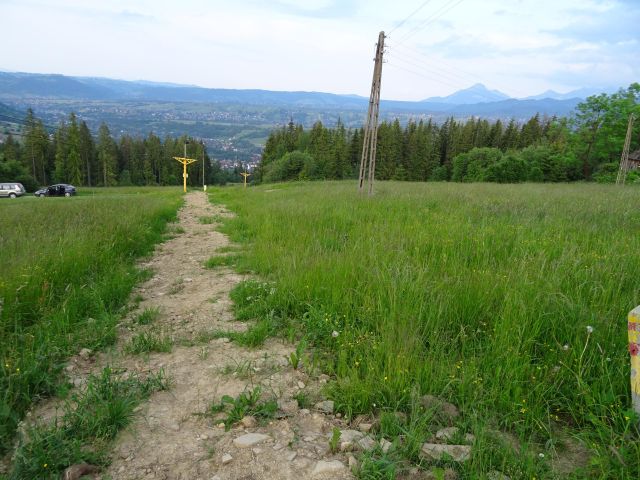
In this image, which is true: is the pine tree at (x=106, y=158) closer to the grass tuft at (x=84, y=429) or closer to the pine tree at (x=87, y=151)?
the pine tree at (x=87, y=151)

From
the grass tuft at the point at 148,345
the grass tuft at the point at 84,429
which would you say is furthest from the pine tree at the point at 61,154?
the grass tuft at the point at 84,429

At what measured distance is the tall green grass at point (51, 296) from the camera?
9.50 feet

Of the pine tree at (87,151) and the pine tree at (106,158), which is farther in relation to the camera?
the pine tree at (106,158)

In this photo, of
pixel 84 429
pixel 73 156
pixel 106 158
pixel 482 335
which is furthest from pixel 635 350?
pixel 106 158

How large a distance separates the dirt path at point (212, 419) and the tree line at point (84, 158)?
69892 millimetres

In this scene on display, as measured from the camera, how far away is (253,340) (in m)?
3.76

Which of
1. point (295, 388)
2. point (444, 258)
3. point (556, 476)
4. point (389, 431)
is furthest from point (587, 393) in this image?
point (444, 258)

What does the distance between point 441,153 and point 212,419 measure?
3349 inches

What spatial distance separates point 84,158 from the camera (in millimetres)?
Result: 75312

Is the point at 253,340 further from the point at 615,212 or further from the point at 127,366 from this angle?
the point at 615,212

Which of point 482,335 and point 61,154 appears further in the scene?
point 61,154

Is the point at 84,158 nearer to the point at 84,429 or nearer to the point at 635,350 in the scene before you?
the point at 84,429

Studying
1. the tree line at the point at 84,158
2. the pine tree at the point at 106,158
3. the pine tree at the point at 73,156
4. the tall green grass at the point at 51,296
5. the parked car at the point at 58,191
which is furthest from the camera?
the pine tree at the point at 106,158

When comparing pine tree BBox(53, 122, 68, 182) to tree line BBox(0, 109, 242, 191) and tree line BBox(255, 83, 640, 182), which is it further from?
tree line BBox(255, 83, 640, 182)
